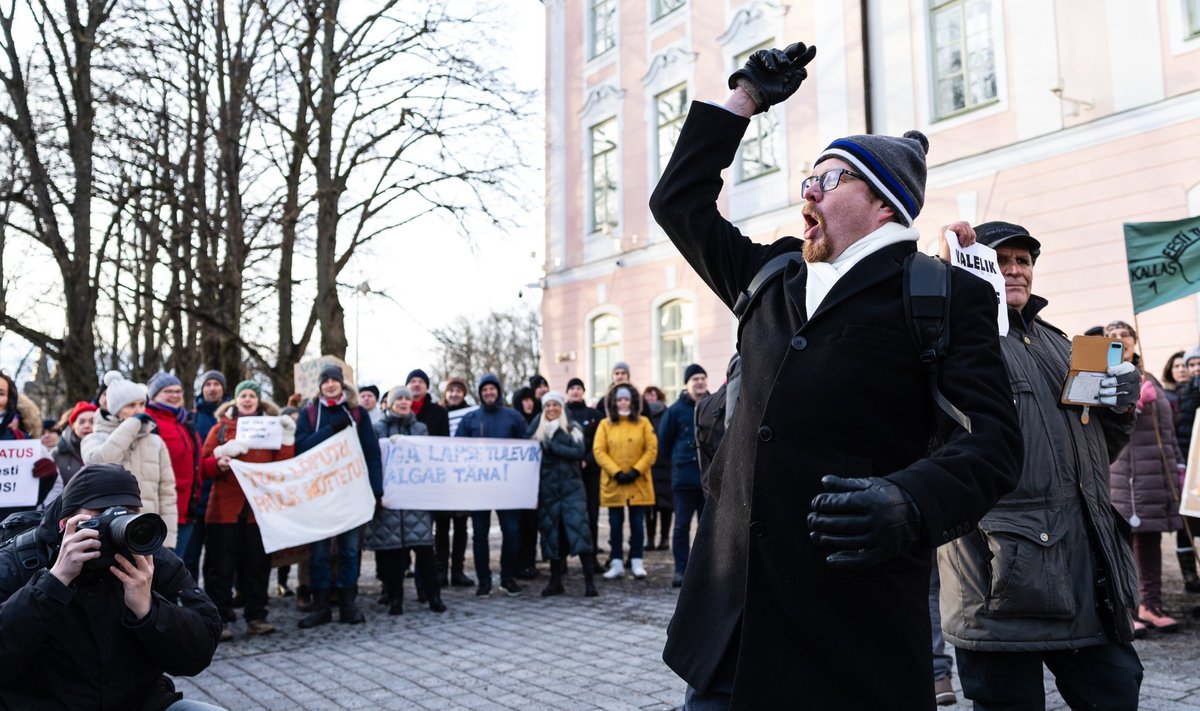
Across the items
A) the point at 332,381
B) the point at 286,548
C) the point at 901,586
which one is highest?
the point at 332,381

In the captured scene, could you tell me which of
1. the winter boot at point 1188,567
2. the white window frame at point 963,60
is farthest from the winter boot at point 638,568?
the white window frame at point 963,60

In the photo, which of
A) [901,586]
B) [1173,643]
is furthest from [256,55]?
[901,586]

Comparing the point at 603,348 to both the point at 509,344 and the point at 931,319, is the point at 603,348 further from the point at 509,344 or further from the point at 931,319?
the point at 509,344

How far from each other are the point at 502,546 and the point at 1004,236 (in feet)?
21.7

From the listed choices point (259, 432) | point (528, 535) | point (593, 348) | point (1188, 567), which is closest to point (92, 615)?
point (259, 432)

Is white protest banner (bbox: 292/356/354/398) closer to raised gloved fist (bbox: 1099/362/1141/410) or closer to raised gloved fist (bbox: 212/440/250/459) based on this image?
raised gloved fist (bbox: 212/440/250/459)

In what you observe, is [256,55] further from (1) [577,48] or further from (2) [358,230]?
(1) [577,48]

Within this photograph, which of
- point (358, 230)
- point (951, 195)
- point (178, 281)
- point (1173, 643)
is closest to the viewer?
point (1173, 643)

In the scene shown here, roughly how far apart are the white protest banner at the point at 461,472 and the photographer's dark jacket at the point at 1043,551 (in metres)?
6.29

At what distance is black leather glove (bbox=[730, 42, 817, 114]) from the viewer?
8.09ft

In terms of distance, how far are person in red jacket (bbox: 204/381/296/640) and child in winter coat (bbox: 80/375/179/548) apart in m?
0.82

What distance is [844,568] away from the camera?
5.83ft

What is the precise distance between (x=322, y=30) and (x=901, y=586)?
17.4 meters

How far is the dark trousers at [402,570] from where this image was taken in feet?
27.5
